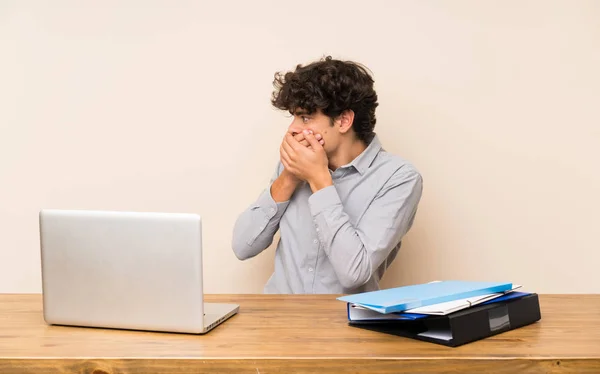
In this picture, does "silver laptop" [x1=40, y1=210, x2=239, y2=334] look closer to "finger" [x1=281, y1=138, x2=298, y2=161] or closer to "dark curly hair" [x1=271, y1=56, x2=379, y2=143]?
"finger" [x1=281, y1=138, x2=298, y2=161]

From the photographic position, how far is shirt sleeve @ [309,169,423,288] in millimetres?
1799

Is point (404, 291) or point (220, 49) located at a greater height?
point (220, 49)

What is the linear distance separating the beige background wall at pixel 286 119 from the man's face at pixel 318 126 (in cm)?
50

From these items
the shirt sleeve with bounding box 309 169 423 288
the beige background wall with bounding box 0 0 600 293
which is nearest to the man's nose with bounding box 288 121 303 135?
the shirt sleeve with bounding box 309 169 423 288

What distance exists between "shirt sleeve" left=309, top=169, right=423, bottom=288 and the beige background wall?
25.0 inches

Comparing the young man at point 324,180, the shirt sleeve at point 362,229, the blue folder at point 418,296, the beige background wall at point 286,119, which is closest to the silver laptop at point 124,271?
the blue folder at point 418,296

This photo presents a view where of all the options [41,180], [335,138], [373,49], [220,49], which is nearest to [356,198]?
[335,138]

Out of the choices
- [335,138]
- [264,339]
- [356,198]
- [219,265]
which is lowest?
[219,265]

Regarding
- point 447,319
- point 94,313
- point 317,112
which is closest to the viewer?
point 447,319

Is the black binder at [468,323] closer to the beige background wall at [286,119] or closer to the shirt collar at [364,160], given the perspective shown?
the shirt collar at [364,160]

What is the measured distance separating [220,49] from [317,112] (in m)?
0.69

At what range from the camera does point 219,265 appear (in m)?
2.64

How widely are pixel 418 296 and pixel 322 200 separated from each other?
0.63 meters

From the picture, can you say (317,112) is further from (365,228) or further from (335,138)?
(365,228)
